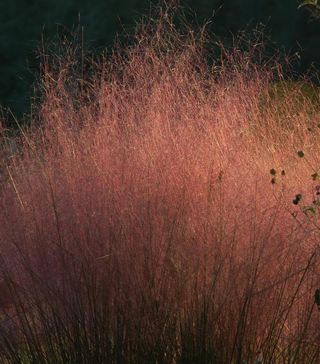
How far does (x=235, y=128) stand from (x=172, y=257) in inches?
50.5

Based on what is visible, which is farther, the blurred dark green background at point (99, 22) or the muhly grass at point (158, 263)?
the blurred dark green background at point (99, 22)

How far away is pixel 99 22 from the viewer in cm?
1041

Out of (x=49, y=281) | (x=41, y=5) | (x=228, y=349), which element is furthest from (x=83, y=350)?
(x=41, y=5)

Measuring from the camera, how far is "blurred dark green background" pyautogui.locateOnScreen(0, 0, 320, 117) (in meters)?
10.5

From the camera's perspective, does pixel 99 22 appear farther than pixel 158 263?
Yes

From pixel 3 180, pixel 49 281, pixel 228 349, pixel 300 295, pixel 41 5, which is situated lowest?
pixel 41 5

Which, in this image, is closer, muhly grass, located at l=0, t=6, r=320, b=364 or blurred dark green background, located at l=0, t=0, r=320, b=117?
muhly grass, located at l=0, t=6, r=320, b=364

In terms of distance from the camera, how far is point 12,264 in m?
3.56

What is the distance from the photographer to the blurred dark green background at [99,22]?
10.5 m

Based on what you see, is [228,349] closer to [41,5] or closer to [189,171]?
[189,171]

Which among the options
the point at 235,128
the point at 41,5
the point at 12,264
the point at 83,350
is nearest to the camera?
the point at 83,350

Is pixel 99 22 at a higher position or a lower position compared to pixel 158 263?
lower

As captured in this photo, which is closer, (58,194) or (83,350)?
(83,350)

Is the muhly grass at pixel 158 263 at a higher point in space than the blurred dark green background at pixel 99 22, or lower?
higher
